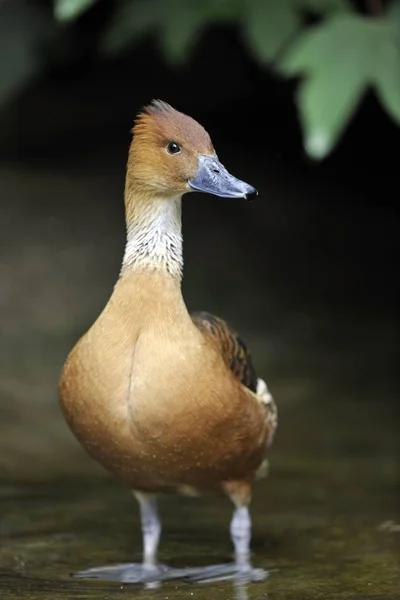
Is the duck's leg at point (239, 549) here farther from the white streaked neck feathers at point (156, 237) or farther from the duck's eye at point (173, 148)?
the duck's eye at point (173, 148)

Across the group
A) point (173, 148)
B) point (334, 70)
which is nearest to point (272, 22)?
point (334, 70)

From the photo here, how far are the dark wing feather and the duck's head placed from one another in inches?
25.3

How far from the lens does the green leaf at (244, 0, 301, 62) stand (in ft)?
26.1

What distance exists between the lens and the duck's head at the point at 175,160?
5273 millimetres

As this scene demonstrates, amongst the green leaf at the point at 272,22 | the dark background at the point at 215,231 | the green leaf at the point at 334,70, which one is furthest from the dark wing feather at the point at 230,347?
the green leaf at the point at 272,22

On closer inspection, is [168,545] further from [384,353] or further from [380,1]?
[380,1]

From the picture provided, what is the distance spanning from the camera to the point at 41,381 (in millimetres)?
8562

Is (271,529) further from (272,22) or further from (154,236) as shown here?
(272,22)

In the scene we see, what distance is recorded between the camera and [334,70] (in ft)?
21.9

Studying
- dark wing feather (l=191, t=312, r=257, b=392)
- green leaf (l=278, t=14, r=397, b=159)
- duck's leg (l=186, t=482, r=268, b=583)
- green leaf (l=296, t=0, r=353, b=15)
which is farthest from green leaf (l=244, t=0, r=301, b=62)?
duck's leg (l=186, t=482, r=268, b=583)

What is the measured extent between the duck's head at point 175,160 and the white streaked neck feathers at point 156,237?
2.8 inches

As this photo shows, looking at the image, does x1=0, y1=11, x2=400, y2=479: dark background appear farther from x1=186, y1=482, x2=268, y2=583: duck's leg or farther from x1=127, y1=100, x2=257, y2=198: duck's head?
x1=127, y1=100, x2=257, y2=198: duck's head

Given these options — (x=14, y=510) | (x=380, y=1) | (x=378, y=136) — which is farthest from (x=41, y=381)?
(x=378, y=136)

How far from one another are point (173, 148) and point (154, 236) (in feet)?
1.25
